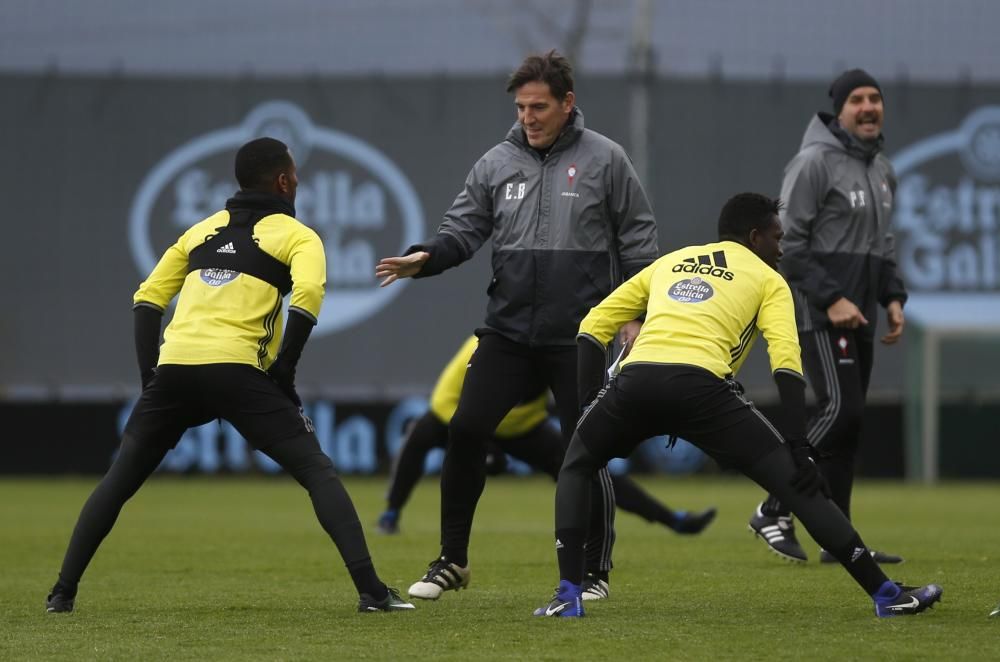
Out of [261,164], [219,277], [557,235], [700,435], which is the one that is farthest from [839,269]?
[219,277]

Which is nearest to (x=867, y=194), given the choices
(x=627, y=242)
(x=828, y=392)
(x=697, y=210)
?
(x=828, y=392)

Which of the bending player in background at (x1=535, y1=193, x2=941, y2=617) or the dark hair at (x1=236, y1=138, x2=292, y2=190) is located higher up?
the dark hair at (x1=236, y1=138, x2=292, y2=190)

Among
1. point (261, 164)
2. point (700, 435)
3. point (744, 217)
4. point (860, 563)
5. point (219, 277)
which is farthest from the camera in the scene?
point (261, 164)

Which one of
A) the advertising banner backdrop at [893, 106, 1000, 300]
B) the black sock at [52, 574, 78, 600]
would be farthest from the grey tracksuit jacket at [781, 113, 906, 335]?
the advertising banner backdrop at [893, 106, 1000, 300]

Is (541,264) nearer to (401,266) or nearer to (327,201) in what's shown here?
(401,266)

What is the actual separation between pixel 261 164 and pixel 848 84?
3486 millimetres

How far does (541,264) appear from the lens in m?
6.93

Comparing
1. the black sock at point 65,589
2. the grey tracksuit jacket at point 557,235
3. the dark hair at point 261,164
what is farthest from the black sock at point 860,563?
the black sock at point 65,589

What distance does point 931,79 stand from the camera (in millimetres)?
20281

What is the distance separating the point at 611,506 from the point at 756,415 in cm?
109

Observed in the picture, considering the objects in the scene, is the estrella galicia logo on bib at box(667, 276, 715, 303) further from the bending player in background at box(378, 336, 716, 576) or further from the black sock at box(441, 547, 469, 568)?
the bending player in background at box(378, 336, 716, 576)

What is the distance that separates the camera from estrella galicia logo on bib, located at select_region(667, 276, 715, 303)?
618 centimetres

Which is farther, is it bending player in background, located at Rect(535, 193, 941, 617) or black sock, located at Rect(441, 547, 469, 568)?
black sock, located at Rect(441, 547, 469, 568)

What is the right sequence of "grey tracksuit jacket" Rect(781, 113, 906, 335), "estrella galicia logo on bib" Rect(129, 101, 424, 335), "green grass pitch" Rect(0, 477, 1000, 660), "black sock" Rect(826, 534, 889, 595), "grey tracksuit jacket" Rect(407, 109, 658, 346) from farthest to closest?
"estrella galicia logo on bib" Rect(129, 101, 424, 335)
"grey tracksuit jacket" Rect(781, 113, 906, 335)
"grey tracksuit jacket" Rect(407, 109, 658, 346)
"black sock" Rect(826, 534, 889, 595)
"green grass pitch" Rect(0, 477, 1000, 660)
